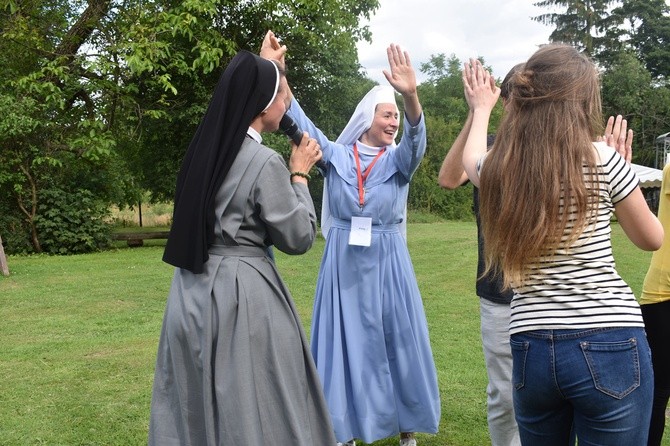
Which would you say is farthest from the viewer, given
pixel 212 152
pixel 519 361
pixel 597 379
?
pixel 212 152

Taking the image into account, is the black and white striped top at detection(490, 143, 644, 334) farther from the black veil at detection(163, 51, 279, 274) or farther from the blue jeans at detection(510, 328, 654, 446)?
the black veil at detection(163, 51, 279, 274)

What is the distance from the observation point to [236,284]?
9.25 feet

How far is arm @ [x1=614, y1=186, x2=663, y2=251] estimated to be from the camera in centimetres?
209

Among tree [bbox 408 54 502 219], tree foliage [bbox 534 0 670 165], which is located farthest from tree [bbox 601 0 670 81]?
tree [bbox 408 54 502 219]

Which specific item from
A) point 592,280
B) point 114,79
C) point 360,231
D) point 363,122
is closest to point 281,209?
point 592,280

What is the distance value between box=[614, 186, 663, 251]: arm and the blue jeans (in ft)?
0.91

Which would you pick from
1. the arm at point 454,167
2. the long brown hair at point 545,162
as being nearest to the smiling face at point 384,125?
the arm at point 454,167

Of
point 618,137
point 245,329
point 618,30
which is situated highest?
point 618,30

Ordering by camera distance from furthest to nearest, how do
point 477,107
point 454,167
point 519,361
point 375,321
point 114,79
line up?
point 114,79 → point 375,321 → point 454,167 → point 477,107 → point 519,361

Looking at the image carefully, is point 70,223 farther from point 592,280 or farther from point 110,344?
point 592,280

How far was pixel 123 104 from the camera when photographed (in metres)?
17.0

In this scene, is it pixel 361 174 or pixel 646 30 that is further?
pixel 646 30

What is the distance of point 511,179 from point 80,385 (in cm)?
464

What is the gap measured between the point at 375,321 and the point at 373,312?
55 mm
